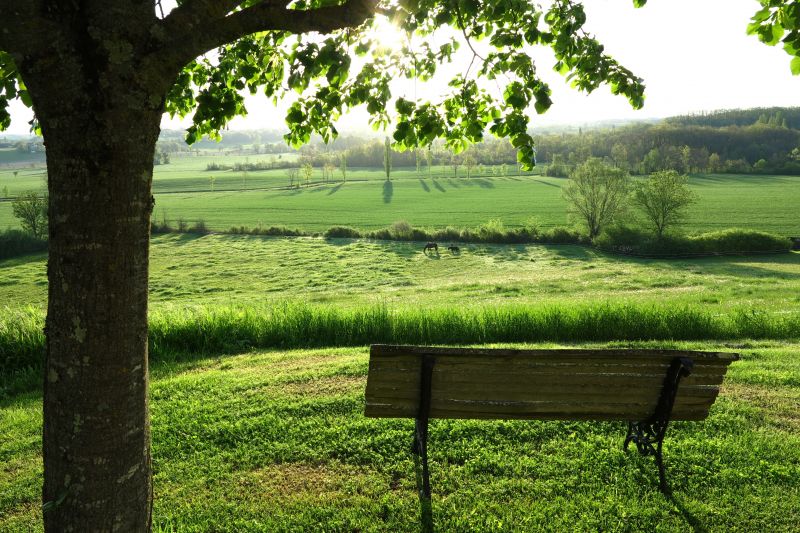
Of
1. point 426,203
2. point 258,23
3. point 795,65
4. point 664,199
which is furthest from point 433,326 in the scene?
point 426,203

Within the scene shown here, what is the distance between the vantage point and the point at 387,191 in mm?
94625

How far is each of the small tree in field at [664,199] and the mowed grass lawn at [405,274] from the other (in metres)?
7.25

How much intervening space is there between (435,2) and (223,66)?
2.17 metres

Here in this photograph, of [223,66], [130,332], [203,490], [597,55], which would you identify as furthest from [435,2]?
[203,490]

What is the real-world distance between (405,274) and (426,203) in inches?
1679

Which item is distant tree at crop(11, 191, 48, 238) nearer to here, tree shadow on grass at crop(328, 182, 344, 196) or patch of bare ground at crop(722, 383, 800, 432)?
tree shadow on grass at crop(328, 182, 344, 196)

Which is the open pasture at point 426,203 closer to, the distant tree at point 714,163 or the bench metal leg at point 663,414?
the distant tree at point 714,163

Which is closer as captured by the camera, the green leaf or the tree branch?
the tree branch

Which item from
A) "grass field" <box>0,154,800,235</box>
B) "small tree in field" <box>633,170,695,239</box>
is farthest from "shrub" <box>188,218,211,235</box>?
"small tree in field" <box>633,170,695,239</box>

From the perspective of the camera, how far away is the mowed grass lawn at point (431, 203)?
63906mm

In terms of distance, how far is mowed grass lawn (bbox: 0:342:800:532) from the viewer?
3906 mm

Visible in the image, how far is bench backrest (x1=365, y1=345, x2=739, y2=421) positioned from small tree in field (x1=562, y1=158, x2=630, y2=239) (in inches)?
2055

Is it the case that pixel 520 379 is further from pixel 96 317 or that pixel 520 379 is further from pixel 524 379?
pixel 96 317

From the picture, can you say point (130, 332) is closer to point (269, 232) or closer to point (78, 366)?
point (78, 366)
